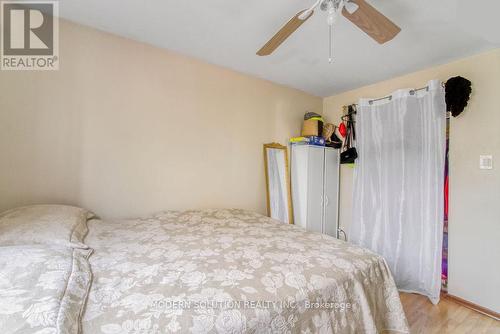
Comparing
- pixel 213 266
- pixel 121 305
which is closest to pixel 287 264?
pixel 213 266

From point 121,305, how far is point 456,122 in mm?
3026

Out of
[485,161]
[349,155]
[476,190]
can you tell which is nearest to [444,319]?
[476,190]

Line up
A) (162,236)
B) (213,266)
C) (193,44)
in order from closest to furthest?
(213,266) < (162,236) < (193,44)

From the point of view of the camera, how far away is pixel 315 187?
116 inches

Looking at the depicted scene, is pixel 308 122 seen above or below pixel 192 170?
above

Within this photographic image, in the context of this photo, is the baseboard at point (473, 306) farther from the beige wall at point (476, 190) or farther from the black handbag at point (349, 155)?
the black handbag at point (349, 155)

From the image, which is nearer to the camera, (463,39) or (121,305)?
(121,305)

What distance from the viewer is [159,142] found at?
87.0 inches

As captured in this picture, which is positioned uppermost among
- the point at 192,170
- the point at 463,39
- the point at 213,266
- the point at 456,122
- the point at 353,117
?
the point at 463,39

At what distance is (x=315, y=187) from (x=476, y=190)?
59.4 inches

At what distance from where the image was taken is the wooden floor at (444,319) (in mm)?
1793

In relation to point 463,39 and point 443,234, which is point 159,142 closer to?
point 463,39

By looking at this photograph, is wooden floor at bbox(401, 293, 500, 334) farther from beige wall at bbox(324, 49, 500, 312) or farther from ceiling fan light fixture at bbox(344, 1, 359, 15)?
ceiling fan light fixture at bbox(344, 1, 359, 15)

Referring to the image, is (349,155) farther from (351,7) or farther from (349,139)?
(351,7)
